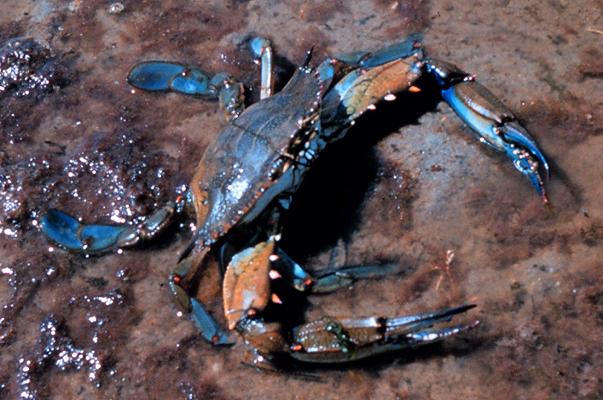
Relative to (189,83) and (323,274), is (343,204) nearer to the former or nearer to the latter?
(323,274)

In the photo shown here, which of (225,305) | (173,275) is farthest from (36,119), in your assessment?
(225,305)

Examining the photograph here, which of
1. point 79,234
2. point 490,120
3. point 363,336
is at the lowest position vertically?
point 79,234

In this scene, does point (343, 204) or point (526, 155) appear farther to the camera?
point (343, 204)

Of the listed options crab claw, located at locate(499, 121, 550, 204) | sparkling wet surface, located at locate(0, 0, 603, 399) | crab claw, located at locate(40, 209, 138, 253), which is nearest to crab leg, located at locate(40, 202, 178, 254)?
crab claw, located at locate(40, 209, 138, 253)

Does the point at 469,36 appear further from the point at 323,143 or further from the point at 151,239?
the point at 151,239

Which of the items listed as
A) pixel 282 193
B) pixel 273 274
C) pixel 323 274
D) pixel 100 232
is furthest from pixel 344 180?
pixel 100 232

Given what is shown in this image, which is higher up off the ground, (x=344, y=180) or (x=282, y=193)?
(x=282, y=193)
